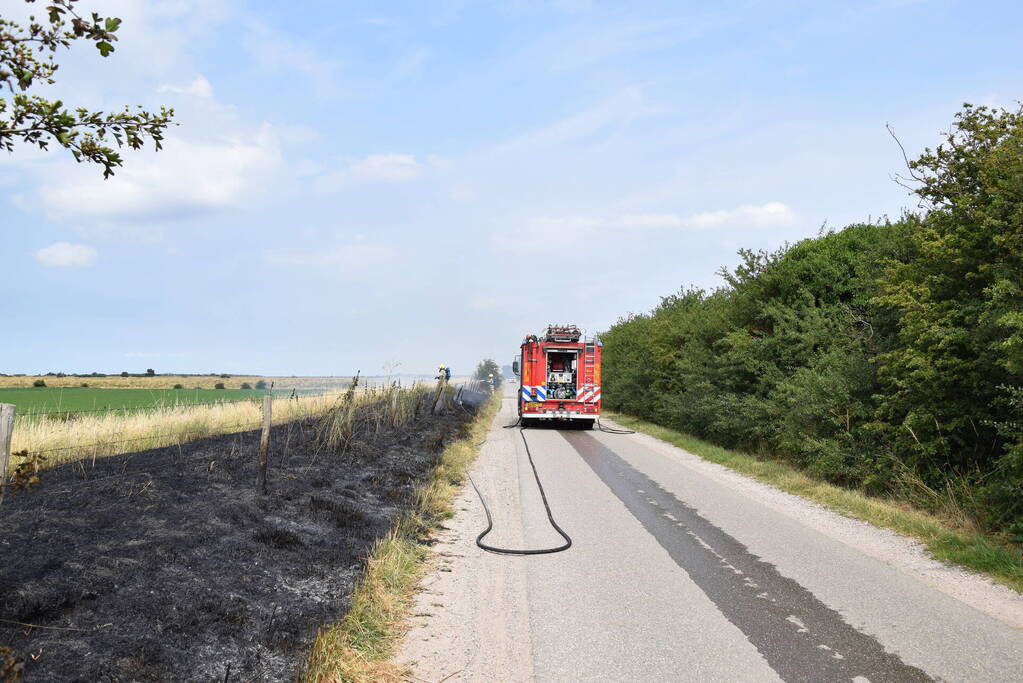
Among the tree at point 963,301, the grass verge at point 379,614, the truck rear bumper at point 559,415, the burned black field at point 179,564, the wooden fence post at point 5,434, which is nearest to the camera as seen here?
the burned black field at point 179,564

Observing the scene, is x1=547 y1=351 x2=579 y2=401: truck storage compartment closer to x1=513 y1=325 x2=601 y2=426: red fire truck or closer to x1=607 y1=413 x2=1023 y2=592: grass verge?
x1=513 y1=325 x2=601 y2=426: red fire truck

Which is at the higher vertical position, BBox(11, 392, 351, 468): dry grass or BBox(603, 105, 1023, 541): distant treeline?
BBox(603, 105, 1023, 541): distant treeline

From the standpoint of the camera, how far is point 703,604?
19.0 ft

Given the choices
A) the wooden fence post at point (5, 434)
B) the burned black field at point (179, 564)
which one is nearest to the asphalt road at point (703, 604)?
the burned black field at point (179, 564)

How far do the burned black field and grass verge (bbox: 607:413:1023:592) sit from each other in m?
6.33

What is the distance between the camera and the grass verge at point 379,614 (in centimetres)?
438

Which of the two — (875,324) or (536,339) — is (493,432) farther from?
(875,324)

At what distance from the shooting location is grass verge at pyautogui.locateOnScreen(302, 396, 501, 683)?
438 centimetres

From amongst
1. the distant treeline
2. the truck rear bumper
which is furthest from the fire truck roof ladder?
the distant treeline

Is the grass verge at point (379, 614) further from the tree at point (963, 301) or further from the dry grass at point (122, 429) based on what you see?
the tree at point (963, 301)

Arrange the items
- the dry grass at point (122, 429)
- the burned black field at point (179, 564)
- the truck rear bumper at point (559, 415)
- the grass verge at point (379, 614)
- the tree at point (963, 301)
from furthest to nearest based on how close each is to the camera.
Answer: the truck rear bumper at point (559, 415)
the dry grass at point (122, 429)
the tree at point (963, 301)
the grass verge at point (379, 614)
the burned black field at point (179, 564)

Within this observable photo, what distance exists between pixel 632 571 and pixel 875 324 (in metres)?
8.66

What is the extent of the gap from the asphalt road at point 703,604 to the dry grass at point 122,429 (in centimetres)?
582

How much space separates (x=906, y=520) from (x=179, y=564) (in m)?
8.57
